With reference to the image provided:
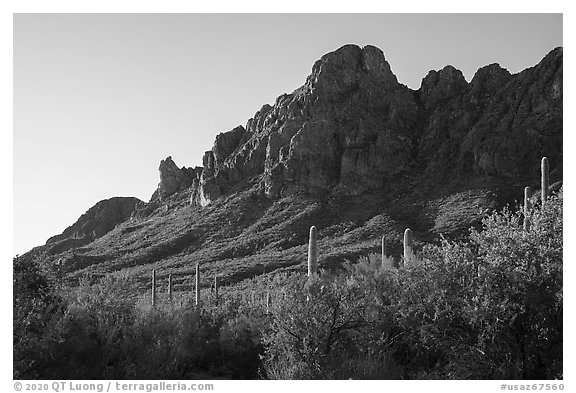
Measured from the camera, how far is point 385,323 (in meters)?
22.2

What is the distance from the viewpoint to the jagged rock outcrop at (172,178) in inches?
5034

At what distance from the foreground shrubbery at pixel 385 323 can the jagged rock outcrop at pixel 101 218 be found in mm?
109592

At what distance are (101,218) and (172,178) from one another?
702 inches

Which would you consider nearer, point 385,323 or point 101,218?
point 385,323

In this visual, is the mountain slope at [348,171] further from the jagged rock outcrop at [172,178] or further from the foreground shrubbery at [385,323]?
the foreground shrubbery at [385,323]

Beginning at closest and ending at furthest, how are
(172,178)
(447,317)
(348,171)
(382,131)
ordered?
(447,317) < (348,171) < (382,131) < (172,178)

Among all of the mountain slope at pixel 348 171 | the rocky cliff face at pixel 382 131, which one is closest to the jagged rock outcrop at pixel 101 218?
the mountain slope at pixel 348 171

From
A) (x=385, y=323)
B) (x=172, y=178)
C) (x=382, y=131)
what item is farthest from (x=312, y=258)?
(x=172, y=178)

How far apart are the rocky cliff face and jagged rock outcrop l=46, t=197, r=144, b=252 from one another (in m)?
28.1

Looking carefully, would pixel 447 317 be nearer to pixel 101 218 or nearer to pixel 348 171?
pixel 348 171

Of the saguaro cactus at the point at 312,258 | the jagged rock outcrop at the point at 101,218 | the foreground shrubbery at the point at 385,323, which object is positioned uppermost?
the jagged rock outcrop at the point at 101,218

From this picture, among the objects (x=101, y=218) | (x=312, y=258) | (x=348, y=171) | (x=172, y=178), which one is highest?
(x=172, y=178)
